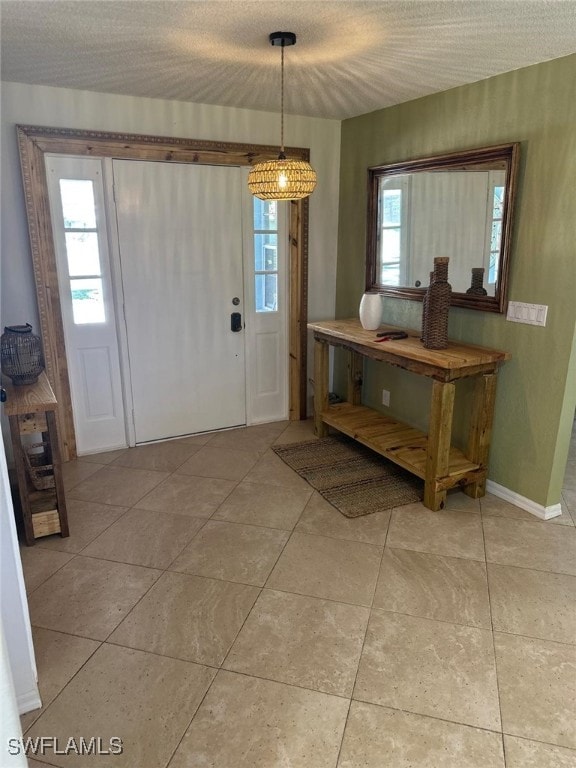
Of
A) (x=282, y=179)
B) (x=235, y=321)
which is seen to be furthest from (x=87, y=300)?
(x=282, y=179)

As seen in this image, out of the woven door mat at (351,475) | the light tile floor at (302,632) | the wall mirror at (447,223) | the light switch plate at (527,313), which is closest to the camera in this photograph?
the light tile floor at (302,632)

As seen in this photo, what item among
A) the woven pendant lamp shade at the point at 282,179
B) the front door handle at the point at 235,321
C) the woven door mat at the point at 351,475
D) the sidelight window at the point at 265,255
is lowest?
the woven door mat at the point at 351,475

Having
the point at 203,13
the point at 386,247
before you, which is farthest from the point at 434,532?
the point at 203,13

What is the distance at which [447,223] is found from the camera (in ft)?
10.5

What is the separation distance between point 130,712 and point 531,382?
2.38m

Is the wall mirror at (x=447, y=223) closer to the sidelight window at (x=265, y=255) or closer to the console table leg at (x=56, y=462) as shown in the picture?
the sidelight window at (x=265, y=255)

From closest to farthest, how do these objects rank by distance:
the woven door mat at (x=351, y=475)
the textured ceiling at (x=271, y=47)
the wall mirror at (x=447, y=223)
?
the textured ceiling at (x=271, y=47), the wall mirror at (x=447, y=223), the woven door mat at (x=351, y=475)

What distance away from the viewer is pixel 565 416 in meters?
2.73

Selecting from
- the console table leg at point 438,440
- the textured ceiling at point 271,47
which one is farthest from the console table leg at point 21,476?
the console table leg at point 438,440

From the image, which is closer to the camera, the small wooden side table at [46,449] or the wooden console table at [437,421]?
the small wooden side table at [46,449]

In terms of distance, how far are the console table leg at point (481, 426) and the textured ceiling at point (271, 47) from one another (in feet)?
5.23

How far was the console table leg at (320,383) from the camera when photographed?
385cm

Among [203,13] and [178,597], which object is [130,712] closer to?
[178,597]

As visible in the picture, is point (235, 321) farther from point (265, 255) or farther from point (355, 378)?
point (355, 378)
